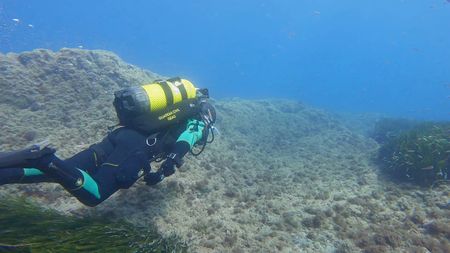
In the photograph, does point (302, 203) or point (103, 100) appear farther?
point (103, 100)

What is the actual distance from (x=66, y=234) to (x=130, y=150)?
162 centimetres

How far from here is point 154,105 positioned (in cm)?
607

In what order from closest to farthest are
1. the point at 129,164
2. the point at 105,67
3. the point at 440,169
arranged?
1. the point at 129,164
2. the point at 440,169
3. the point at 105,67

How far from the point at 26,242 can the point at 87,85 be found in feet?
26.9

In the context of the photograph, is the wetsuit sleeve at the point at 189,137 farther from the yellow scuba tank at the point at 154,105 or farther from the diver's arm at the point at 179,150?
the yellow scuba tank at the point at 154,105

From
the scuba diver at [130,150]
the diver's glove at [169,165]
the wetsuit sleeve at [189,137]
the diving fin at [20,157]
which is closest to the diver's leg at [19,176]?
the scuba diver at [130,150]

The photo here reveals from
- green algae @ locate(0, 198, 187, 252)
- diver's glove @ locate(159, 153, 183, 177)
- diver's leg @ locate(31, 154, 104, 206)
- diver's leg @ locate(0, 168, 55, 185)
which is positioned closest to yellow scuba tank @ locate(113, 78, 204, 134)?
diver's glove @ locate(159, 153, 183, 177)

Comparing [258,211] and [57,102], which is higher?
[57,102]

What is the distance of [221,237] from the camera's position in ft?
20.7

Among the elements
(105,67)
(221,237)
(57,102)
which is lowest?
(221,237)

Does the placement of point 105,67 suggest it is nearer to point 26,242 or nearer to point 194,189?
point 194,189

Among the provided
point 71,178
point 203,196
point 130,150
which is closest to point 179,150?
point 130,150

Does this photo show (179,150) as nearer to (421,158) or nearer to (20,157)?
(20,157)

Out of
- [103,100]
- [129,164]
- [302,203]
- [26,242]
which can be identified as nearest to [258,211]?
[302,203]
